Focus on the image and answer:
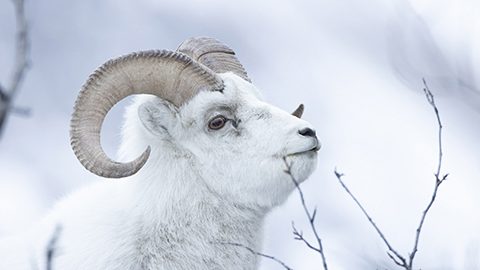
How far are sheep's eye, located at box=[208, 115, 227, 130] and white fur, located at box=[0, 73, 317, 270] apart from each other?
0.12ft

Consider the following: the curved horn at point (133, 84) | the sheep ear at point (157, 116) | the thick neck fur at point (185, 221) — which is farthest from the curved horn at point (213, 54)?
the thick neck fur at point (185, 221)

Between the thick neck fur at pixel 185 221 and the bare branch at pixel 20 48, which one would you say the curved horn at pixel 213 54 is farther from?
the bare branch at pixel 20 48

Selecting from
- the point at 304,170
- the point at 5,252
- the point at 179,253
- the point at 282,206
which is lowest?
the point at 5,252

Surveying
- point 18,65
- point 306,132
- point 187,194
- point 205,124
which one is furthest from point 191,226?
point 18,65

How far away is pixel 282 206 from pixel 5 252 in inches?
88.2

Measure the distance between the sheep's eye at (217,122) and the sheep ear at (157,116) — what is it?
0.31 metres

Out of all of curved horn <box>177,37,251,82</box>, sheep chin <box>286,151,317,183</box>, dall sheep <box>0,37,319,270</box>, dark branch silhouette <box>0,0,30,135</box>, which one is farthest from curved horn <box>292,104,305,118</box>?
dark branch silhouette <box>0,0,30,135</box>

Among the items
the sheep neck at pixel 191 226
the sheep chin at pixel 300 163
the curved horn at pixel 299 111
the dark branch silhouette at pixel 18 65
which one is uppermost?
the dark branch silhouette at pixel 18 65

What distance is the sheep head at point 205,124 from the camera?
691 centimetres

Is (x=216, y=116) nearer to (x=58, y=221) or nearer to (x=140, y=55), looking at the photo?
(x=140, y=55)

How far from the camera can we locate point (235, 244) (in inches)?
267

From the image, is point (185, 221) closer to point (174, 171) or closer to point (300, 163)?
point (174, 171)

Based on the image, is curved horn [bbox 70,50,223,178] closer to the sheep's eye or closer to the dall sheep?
the dall sheep

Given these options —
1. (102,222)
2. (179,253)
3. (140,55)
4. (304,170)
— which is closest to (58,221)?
(102,222)
